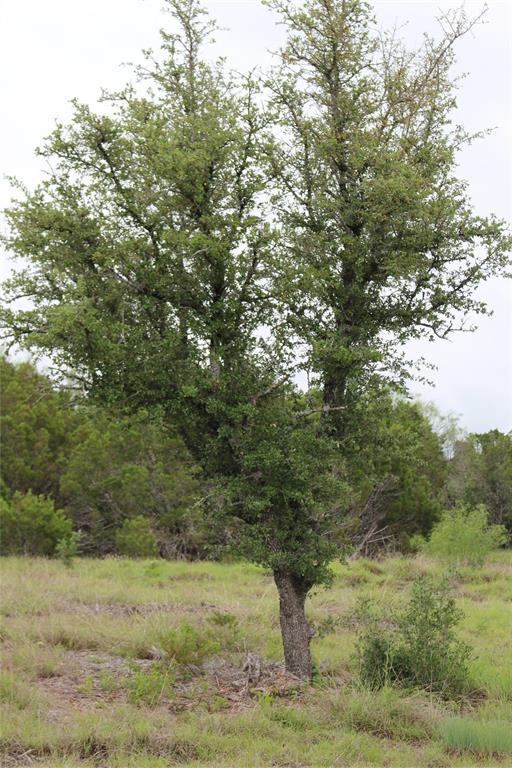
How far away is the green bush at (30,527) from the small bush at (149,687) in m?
11.5

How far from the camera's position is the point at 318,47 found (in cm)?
1091

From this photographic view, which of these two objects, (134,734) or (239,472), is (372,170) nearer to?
(239,472)

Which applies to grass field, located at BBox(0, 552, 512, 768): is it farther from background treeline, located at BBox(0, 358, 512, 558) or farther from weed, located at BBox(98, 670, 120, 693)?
background treeline, located at BBox(0, 358, 512, 558)

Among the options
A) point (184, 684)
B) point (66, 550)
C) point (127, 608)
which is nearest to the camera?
point (184, 684)

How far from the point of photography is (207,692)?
389 inches

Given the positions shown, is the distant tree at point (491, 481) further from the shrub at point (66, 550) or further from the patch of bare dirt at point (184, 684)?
the patch of bare dirt at point (184, 684)

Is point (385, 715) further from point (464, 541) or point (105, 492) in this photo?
point (105, 492)

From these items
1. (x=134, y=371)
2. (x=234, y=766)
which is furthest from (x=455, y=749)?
(x=134, y=371)

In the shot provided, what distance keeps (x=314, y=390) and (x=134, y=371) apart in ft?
7.95

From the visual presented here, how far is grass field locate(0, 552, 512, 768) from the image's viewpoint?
8008 millimetres

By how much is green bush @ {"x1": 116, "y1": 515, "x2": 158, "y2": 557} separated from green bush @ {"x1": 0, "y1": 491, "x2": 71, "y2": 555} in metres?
1.75

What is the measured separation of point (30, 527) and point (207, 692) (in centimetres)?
1205

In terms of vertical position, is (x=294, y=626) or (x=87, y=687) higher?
(x=294, y=626)

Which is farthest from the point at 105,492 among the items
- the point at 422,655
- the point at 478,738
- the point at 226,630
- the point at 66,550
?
the point at 478,738
